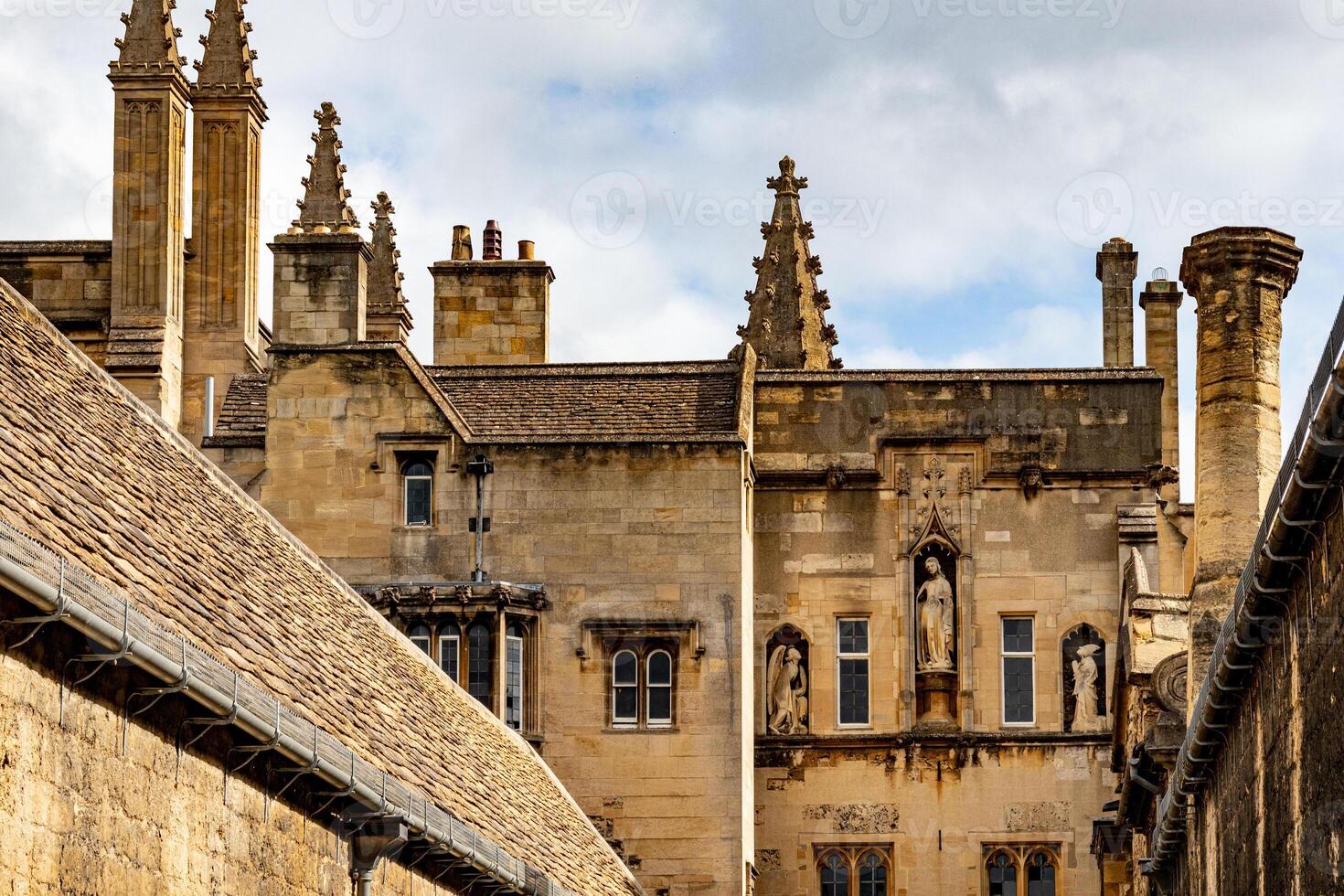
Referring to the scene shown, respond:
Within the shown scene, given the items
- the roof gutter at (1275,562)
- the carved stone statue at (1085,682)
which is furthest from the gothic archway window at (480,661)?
the roof gutter at (1275,562)

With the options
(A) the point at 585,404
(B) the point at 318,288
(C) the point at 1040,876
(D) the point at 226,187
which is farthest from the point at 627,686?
(D) the point at 226,187

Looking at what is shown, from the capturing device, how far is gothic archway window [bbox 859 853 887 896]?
3681 cm

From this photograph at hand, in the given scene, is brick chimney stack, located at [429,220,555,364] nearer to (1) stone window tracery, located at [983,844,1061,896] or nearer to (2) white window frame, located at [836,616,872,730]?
(2) white window frame, located at [836,616,872,730]

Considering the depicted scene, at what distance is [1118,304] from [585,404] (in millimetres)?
11467

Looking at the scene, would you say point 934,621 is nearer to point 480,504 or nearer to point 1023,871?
point 1023,871

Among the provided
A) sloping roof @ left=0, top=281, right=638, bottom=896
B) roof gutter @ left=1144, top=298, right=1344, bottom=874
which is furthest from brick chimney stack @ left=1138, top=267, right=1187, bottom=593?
roof gutter @ left=1144, top=298, right=1344, bottom=874

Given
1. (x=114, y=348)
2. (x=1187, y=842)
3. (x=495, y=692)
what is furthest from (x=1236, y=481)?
(x=114, y=348)

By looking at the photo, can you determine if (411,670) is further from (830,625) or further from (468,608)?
(830,625)

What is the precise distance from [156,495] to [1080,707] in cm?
1981

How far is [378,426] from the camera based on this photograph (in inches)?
1405

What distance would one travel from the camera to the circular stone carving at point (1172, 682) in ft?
78.7

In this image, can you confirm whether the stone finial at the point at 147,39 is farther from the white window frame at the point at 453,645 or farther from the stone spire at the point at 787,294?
the white window frame at the point at 453,645

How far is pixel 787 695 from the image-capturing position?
3744cm

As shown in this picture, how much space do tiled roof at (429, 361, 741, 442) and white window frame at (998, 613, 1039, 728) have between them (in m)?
4.80
